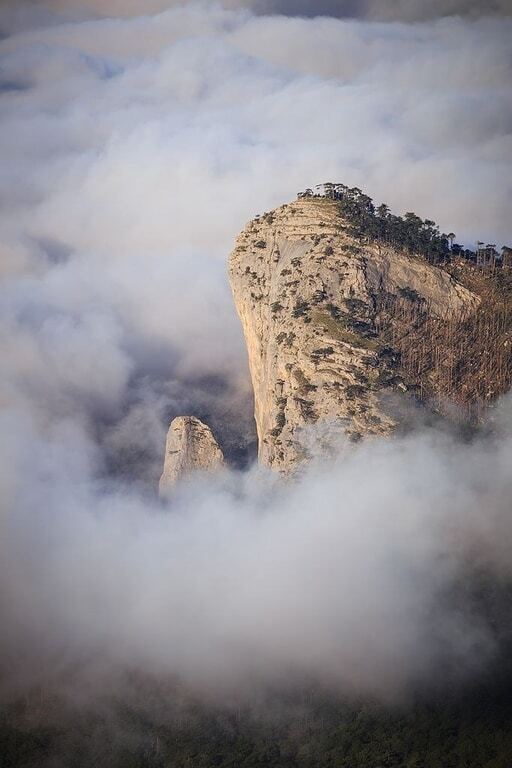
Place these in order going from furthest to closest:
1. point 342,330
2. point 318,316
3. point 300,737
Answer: point 318,316, point 342,330, point 300,737

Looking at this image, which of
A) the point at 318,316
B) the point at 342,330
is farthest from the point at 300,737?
the point at 318,316

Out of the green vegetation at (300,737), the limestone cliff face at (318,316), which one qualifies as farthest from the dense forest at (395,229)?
the green vegetation at (300,737)

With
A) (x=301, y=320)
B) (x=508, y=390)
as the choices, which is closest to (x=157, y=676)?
(x=301, y=320)

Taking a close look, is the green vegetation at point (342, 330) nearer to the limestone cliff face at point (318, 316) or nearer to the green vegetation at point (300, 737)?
the limestone cliff face at point (318, 316)

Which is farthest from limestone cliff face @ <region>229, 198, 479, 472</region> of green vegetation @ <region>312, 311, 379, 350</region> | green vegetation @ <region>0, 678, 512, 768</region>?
green vegetation @ <region>0, 678, 512, 768</region>

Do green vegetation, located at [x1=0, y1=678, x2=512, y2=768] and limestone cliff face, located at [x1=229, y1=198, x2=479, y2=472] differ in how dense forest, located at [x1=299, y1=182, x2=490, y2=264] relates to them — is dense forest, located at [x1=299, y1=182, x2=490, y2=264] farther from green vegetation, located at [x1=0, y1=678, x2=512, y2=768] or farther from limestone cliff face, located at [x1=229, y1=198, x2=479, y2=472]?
green vegetation, located at [x1=0, y1=678, x2=512, y2=768]

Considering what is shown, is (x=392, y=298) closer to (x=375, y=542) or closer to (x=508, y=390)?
(x=508, y=390)

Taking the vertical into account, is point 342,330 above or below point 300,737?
above

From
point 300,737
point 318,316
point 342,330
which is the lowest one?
point 300,737

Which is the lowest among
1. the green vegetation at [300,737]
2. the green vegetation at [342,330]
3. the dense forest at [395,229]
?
the green vegetation at [300,737]

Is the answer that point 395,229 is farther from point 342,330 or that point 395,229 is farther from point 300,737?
point 300,737
